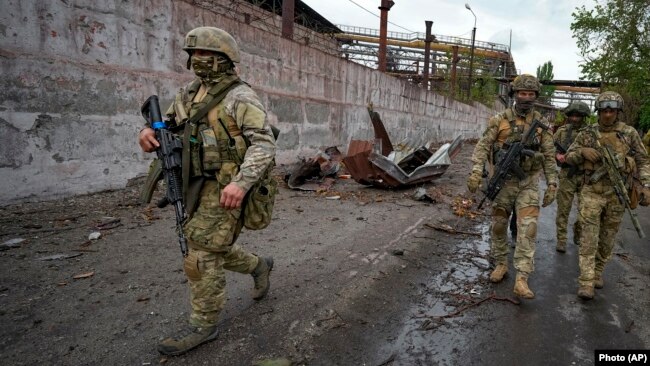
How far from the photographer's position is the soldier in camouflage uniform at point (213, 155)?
6.88 ft

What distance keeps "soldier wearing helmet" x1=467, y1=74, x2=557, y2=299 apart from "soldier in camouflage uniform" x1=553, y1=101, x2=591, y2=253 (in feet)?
3.02

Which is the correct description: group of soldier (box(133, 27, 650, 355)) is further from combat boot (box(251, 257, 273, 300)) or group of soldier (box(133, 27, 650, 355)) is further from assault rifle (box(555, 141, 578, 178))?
assault rifle (box(555, 141, 578, 178))

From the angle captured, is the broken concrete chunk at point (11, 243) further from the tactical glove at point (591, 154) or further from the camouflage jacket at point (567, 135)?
the camouflage jacket at point (567, 135)

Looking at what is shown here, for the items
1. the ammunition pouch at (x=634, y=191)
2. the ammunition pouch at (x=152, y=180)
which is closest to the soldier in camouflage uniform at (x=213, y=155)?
the ammunition pouch at (x=152, y=180)

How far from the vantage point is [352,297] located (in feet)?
9.55

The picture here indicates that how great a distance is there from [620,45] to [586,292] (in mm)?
17316

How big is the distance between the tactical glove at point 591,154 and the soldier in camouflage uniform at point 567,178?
50 centimetres

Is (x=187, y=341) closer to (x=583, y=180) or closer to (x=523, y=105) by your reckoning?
(x=523, y=105)


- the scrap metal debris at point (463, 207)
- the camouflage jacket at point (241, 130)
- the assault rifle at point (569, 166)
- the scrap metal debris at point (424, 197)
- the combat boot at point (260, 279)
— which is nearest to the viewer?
the camouflage jacket at point (241, 130)

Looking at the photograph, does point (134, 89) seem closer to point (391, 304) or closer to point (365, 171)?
point (365, 171)

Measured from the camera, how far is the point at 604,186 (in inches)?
132

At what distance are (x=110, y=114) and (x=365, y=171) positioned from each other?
404 cm

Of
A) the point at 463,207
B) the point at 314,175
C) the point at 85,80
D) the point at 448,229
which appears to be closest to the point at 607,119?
the point at 448,229

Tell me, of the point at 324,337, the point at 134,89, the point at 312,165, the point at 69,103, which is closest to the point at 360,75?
the point at 312,165
